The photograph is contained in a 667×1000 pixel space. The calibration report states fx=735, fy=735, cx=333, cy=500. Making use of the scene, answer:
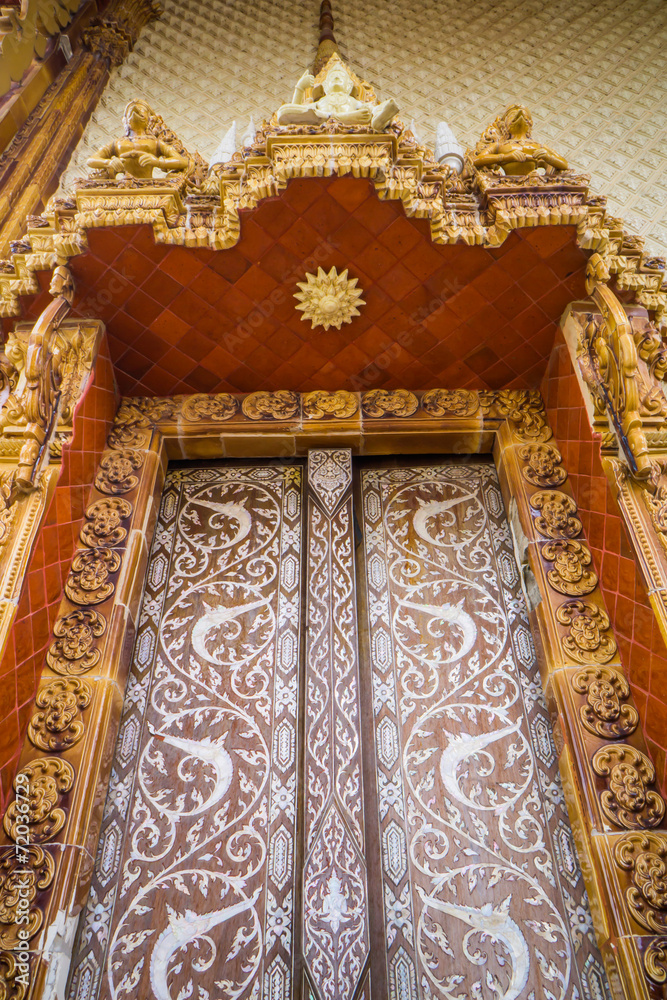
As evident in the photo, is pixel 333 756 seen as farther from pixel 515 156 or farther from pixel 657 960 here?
pixel 515 156

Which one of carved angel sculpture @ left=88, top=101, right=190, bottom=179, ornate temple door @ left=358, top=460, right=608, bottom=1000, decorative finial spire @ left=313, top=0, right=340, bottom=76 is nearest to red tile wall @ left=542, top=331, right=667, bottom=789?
ornate temple door @ left=358, top=460, right=608, bottom=1000

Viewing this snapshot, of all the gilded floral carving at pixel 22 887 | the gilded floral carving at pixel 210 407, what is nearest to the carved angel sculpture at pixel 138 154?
the gilded floral carving at pixel 210 407

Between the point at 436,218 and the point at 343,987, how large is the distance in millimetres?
3704

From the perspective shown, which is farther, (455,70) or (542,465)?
(455,70)

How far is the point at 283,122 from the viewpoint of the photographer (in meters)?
4.31

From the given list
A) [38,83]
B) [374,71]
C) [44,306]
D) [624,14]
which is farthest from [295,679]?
[624,14]

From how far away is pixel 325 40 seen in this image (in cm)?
751

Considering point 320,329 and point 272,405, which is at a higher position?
point 320,329

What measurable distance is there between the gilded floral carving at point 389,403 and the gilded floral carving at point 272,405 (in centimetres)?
46

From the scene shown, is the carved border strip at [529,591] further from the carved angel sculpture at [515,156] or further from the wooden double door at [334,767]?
the carved angel sculpture at [515,156]

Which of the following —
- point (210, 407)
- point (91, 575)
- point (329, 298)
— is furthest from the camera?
point (210, 407)

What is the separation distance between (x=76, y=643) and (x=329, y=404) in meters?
2.16

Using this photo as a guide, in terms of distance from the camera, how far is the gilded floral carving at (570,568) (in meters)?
3.86

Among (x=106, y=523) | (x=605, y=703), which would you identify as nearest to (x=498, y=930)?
(x=605, y=703)
